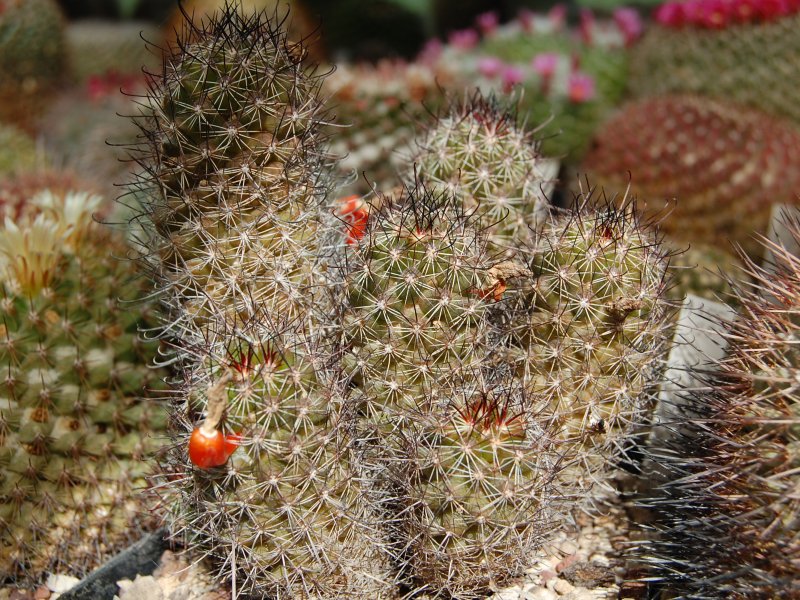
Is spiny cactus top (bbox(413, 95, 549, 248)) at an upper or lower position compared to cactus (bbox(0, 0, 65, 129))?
upper

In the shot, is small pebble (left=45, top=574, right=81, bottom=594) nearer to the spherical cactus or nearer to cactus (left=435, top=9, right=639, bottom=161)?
the spherical cactus

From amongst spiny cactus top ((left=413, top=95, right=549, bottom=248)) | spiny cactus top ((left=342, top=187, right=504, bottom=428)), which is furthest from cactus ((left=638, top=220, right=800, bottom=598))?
spiny cactus top ((left=413, top=95, right=549, bottom=248))

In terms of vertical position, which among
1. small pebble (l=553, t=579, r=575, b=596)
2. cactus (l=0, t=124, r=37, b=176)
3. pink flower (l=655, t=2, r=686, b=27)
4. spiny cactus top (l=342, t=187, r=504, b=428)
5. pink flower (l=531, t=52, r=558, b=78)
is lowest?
small pebble (l=553, t=579, r=575, b=596)

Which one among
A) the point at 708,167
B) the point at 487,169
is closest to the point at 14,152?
the point at 487,169

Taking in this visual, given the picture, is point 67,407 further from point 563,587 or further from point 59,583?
point 563,587

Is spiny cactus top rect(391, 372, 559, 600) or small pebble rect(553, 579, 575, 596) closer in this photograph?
spiny cactus top rect(391, 372, 559, 600)

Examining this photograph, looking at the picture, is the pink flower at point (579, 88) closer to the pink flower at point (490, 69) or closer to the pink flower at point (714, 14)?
the pink flower at point (490, 69)
